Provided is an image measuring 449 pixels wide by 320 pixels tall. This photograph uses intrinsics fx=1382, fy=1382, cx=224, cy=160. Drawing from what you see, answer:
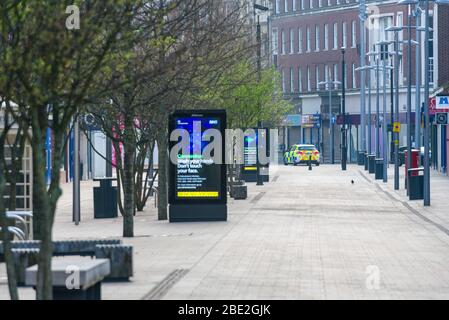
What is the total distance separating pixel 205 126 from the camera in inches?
1200

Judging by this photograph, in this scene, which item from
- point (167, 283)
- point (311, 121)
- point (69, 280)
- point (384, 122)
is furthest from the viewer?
point (311, 121)

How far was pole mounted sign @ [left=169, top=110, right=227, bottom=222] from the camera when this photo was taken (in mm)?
30594

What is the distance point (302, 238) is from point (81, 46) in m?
14.9

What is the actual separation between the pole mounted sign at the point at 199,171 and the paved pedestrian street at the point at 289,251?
58 centimetres

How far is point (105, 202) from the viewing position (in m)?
34.7

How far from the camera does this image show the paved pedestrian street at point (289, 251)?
16.4 metres

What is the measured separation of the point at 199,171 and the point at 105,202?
14.3ft

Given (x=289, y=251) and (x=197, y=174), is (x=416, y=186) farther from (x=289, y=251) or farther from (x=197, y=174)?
(x=289, y=251)

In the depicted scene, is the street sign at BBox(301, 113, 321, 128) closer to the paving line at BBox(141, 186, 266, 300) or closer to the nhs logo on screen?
the nhs logo on screen

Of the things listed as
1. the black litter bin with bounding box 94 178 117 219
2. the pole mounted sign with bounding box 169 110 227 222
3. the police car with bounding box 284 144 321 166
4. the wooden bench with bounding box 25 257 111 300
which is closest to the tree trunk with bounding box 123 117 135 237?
the pole mounted sign with bounding box 169 110 227 222

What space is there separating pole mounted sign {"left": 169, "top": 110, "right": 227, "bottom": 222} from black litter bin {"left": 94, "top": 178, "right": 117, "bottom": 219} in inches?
149

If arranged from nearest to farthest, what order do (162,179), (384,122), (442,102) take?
(162,179)
(442,102)
(384,122)

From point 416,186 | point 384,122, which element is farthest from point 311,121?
point 416,186
